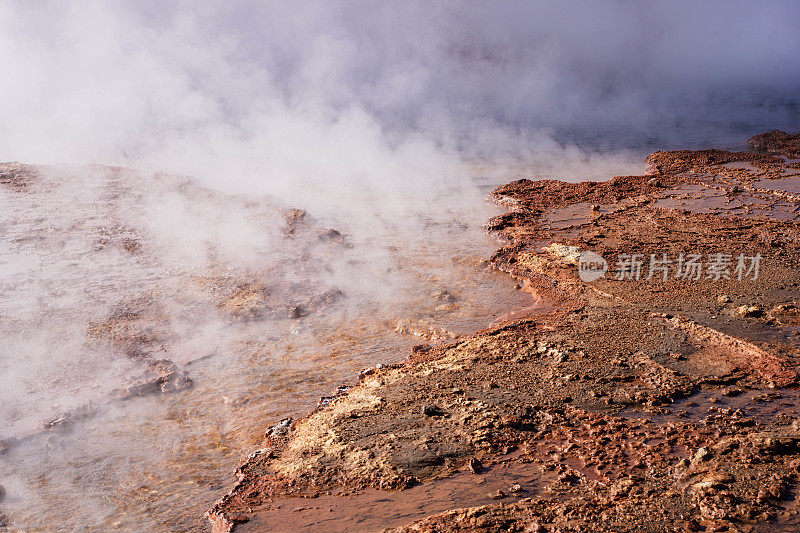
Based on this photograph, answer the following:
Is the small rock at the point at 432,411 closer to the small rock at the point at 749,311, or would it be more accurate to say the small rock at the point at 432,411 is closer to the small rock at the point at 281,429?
the small rock at the point at 281,429

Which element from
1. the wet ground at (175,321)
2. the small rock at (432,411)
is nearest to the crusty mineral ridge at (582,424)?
the small rock at (432,411)

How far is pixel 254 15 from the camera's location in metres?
11.9

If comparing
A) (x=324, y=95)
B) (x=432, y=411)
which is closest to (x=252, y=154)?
(x=324, y=95)

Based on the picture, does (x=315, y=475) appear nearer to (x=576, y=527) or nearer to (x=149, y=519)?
(x=149, y=519)

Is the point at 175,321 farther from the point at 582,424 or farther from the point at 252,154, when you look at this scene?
the point at 252,154

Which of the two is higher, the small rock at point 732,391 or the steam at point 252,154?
the steam at point 252,154

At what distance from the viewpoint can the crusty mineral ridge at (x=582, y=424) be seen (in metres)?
2.45

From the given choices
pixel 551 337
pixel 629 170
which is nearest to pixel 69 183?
pixel 551 337

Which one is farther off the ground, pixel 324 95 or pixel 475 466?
pixel 324 95

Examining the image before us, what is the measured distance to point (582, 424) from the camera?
9.84 feet

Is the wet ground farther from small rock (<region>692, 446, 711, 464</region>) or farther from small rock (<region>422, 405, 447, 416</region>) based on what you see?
small rock (<region>692, 446, 711, 464</region>)

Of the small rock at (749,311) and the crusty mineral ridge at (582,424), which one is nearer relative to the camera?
the crusty mineral ridge at (582,424)

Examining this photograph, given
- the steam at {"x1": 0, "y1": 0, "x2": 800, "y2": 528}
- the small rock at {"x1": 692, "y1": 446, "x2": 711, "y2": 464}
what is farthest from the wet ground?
the small rock at {"x1": 692, "y1": 446, "x2": 711, "y2": 464}

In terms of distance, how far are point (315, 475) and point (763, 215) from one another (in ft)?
18.3
